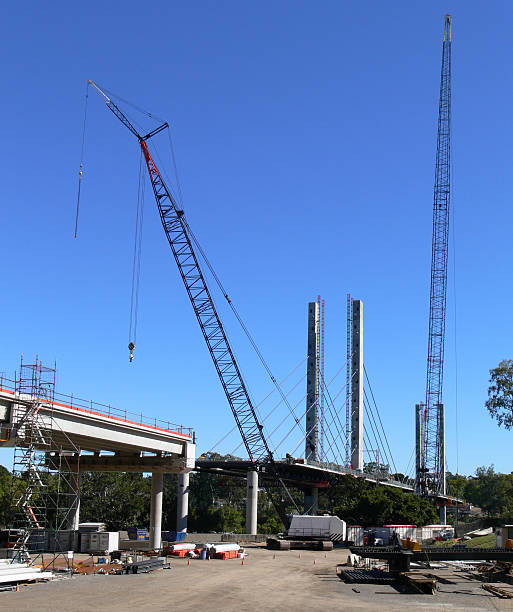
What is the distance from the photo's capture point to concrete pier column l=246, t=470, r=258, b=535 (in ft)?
336

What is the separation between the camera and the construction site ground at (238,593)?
31750mm

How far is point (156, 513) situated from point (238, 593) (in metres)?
39.5

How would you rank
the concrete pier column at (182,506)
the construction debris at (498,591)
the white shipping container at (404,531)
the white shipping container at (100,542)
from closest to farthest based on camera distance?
the construction debris at (498,591)
the white shipping container at (100,542)
the white shipping container at (404,531)
the concrete pier column at (182,506)

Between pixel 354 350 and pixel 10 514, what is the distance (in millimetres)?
68488

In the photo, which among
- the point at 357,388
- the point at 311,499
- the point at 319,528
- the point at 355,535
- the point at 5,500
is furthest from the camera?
the point at 311,499

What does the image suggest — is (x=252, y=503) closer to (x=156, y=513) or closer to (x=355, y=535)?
(x=355, y=535)

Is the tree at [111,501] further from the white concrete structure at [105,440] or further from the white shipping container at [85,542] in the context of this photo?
the white shipping container at [85,542]

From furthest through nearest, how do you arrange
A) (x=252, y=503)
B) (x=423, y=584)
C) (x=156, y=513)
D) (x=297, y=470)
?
1. (x=297, y=470)
2. (x=252, y=503)
3. (x=156, y=513)
4. (x=423, y=584)

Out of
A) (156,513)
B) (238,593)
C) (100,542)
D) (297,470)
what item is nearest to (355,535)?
(156,513)

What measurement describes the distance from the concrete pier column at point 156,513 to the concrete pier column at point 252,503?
93.6ft

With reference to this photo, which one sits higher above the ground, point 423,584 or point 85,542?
point 423,584

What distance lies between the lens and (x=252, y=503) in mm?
105875

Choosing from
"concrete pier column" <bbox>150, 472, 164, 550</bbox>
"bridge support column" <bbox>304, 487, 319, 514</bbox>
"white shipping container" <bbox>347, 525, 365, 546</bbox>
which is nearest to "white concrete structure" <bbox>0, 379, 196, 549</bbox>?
"concrete pier column" <bbox>150, 472, 164, 550</bbox>

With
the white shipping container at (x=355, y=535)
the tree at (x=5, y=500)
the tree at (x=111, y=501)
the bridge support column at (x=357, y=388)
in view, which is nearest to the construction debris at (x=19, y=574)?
the white shipping container at (x=355, y=535)
